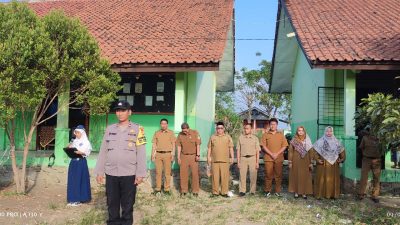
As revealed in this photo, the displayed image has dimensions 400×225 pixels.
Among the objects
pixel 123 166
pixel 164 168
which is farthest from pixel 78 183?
pixel 123 166

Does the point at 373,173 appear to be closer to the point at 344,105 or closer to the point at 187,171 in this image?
the point at 344,105

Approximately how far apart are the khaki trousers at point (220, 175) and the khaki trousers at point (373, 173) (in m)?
Result: 2.64

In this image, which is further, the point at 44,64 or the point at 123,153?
the point at 44,64

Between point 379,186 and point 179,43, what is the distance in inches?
216

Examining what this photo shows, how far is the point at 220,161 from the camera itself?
844cm

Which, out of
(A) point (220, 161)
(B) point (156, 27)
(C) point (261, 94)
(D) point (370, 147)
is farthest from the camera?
(C) point (261, 94)

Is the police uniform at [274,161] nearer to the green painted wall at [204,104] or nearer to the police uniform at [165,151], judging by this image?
the police uniform at [165,151]

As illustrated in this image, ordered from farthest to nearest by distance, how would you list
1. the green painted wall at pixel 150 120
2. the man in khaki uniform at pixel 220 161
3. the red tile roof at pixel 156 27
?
1. the green painted wall at pixel 150 120
2. the red tile roof at pixel 156 27
3. the man in khaki uniform at pixel 220 161

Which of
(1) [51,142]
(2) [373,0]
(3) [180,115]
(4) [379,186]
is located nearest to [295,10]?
(2) [373,0]

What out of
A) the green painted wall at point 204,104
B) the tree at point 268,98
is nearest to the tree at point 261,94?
the tree at point 268,98

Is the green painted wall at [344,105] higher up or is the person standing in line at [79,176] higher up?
the green painted wall at [344,105]

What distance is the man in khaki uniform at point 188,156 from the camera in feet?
27.7

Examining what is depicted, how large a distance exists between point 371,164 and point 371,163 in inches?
0.9

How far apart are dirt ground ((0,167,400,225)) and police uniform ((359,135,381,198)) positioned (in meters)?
0.29
